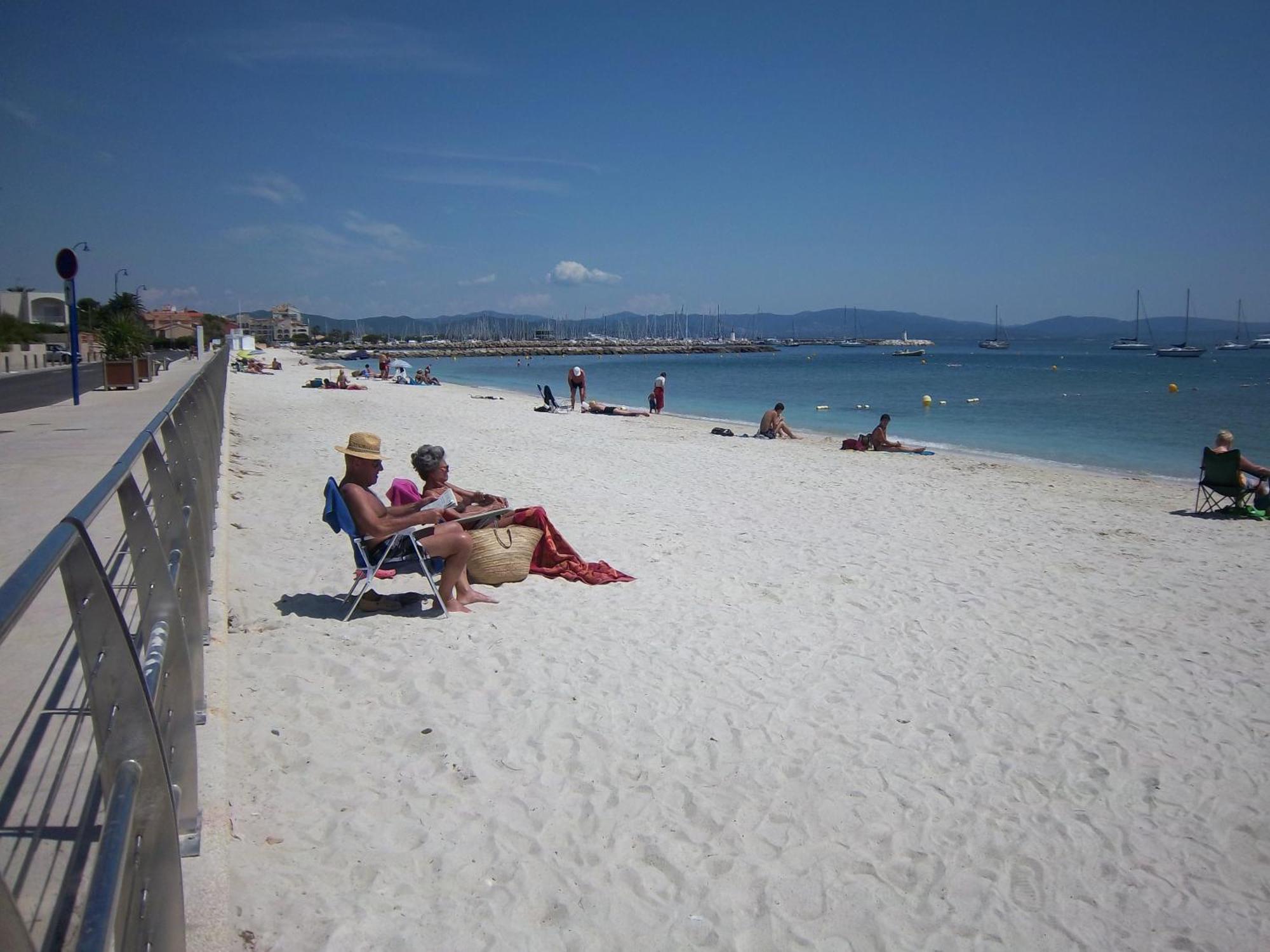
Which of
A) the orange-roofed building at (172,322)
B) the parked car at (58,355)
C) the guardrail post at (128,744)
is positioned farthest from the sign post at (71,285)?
the orange-roofed building at (172,322)

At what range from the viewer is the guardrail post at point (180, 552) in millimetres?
3416

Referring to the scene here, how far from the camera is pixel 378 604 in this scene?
551 centimetres

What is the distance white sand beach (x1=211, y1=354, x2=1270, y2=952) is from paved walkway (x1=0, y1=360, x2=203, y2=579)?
1.24 meters

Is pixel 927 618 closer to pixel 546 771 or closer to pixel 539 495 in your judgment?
pixel 546 771

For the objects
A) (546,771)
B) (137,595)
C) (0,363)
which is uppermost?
(0,363)

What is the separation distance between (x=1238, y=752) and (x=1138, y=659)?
118cm

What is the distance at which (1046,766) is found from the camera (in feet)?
13.1

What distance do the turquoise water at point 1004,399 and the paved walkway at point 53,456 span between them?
55.0 ft

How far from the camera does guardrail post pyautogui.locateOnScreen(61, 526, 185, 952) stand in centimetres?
166

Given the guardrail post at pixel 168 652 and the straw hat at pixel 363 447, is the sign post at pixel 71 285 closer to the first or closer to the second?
the straw hat at pixel 363 447

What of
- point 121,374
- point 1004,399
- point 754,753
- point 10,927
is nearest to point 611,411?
point 121,374

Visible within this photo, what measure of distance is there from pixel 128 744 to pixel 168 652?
102 centimetres

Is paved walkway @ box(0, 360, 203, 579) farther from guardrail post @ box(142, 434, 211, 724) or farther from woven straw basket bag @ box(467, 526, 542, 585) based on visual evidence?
woven straw basket bag @ box(467, 526, 542, 585)

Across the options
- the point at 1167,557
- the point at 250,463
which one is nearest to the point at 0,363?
the point at 250,463
